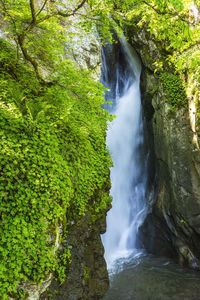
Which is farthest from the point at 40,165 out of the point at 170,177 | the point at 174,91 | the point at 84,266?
the point at 174,91

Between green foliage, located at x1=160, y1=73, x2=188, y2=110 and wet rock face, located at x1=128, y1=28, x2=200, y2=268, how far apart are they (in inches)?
9.5

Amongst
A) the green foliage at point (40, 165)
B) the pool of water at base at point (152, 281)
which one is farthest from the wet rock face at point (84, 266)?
the pool of water at base at point (152, 281)

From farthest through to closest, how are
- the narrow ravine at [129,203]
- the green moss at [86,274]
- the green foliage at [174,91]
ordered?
the green foliage at [174,91] → the narrow ravine at [129,203] → the green moss at [86,274]

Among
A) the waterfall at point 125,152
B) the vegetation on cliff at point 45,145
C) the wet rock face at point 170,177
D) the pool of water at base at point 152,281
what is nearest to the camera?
the vegetation on cliff at point 45,145

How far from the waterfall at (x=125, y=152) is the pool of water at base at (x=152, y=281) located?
5.03 feet

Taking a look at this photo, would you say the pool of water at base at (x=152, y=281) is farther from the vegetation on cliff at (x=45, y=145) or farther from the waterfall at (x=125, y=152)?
the vegetation on cliff at (x=45, y=145)

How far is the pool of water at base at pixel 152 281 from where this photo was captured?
6160 mm

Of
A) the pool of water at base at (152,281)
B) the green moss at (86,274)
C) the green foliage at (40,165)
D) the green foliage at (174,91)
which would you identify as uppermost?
the green foliage at (174,91)

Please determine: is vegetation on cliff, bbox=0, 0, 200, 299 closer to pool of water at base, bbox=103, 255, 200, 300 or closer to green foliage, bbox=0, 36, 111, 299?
green foliage, bbox=0, 36, 111, 299

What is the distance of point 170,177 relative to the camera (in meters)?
8.98

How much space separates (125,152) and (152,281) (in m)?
7.56

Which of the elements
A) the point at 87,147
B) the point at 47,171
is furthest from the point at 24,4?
the point at 47,171

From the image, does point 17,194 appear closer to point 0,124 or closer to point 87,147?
point 0,124

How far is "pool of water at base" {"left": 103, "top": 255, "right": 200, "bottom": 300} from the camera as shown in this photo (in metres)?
6.16
